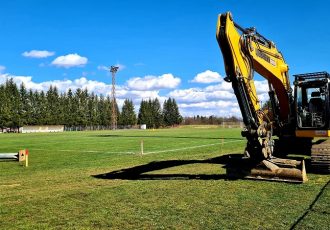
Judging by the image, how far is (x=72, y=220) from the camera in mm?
8289

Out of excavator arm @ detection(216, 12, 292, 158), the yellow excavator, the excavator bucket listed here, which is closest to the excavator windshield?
the yellow excavator

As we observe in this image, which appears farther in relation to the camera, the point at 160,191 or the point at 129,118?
the point at 129,118

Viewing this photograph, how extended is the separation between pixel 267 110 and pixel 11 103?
110 meters

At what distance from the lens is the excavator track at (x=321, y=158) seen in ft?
45.6

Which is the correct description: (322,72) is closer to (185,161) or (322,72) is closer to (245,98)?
(245,98)

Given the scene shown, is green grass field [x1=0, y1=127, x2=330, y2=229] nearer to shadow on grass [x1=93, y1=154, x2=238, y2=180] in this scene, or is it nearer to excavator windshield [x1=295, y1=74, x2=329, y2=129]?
shadow on grass [x1=93, y1=154, x2=238, y2=180]

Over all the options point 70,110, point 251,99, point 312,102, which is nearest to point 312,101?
point 312,102

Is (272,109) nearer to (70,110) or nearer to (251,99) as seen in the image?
(251,99)

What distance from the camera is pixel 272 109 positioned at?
15695 millimetres

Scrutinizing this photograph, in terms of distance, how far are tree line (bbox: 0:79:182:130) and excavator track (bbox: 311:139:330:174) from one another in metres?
107

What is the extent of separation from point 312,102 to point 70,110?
127672 millimetres

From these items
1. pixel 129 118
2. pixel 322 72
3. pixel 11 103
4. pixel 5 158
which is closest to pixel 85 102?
pixel 129 118

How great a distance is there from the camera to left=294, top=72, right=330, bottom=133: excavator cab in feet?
46.9

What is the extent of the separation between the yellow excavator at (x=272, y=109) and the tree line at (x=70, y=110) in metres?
105
